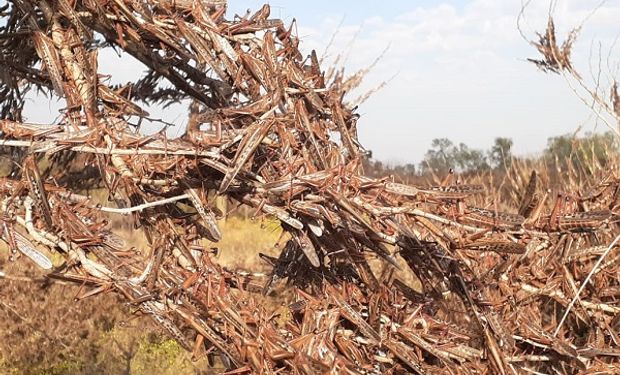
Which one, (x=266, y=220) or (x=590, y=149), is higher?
(x=590, y=149)

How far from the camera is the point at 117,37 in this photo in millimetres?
1861

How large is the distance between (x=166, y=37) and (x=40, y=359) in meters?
4.36

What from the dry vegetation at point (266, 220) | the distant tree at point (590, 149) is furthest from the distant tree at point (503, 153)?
the dry vegetation at point (266, 220)

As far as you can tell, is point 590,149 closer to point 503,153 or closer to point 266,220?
point 503,153

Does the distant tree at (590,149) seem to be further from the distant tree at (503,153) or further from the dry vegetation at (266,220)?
the dry vegetation at (266,220)

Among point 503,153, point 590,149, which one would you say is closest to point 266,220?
point 503,153

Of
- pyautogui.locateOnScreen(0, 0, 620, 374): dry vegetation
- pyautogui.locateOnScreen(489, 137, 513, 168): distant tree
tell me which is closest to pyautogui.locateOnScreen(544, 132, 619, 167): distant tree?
pyautogui.locateOnScreen(489, 137, 513, 168): distant tree

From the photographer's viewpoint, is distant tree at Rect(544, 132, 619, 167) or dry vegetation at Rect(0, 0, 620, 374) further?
distant tree at Rect(544, 132, 619, 167)

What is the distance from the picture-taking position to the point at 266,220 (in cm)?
170

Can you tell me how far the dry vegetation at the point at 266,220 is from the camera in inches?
60.7

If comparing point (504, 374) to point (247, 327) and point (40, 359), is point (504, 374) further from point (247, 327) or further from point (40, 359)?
point (40, 359)

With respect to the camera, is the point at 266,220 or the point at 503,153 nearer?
the point at 266,220

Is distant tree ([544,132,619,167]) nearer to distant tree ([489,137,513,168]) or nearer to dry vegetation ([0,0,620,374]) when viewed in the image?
distant tree ([489,137,513,168])

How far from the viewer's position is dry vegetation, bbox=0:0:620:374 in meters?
1.54
